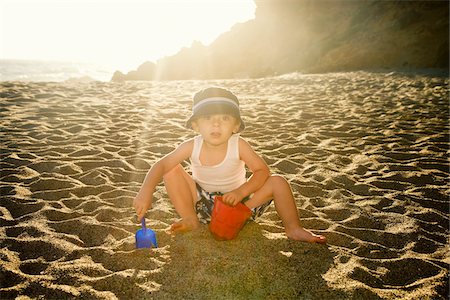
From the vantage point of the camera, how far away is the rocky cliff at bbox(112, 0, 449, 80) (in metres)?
18.9

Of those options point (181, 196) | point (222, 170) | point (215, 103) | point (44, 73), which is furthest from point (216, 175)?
point (44, 73)

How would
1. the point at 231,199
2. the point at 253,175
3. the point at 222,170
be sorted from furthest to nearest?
the point at 222,170
the point at 253,175
the point at 231,199

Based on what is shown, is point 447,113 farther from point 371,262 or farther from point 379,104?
point 371,262

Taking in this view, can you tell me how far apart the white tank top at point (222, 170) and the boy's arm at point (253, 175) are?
5 centimetres

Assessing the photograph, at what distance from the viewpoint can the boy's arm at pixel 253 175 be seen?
2.00 meters

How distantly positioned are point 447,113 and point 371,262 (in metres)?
4.91

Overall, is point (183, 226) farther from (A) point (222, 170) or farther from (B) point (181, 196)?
(A) point (222, 170)

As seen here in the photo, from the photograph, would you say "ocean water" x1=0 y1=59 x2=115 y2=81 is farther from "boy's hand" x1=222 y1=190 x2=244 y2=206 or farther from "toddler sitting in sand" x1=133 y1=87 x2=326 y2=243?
"boy's hand" x1=222 y1=190 x2=244 y2=206

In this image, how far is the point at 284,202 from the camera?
82.4 inches

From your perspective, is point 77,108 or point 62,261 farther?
point 77,108

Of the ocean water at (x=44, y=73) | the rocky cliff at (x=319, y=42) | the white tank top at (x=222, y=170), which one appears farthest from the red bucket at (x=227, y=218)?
the ocean water at (x=44, y=73)

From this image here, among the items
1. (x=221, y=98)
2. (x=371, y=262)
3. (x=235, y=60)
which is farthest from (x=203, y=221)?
(x=235, y=60)

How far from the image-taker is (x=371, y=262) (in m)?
1.98

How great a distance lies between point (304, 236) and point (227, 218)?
1.62 ft
